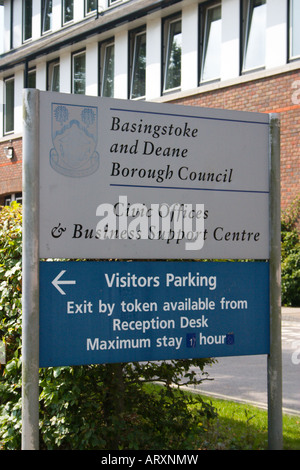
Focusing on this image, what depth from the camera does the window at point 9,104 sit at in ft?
93.5

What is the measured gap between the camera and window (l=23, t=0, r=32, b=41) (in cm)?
2792

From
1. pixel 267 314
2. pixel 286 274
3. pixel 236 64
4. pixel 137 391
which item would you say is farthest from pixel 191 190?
pixel 236 64

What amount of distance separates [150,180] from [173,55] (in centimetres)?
1740

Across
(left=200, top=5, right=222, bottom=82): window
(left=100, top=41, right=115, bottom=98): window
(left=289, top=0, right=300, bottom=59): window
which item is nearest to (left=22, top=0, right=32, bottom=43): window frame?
(left=100, top=41, right=115, bottom=98): window

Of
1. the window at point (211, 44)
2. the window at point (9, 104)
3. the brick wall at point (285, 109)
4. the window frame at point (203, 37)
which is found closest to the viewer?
the brick wall at point (285, 109)

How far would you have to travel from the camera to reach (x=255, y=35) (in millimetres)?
17859

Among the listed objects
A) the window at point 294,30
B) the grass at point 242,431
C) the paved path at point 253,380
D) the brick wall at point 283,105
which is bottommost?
the paved path at point 253,380

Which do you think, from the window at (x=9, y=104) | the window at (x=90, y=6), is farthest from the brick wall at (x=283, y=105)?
the window at (x=9, y=104)

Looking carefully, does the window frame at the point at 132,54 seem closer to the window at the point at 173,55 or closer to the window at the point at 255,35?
the window at the point at 173,55

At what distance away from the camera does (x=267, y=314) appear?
14.3 ft

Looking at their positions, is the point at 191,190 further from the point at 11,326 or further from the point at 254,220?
the point at 11,326

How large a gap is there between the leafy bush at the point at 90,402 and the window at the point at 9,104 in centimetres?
2428

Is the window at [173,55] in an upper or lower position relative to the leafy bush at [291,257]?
upper
